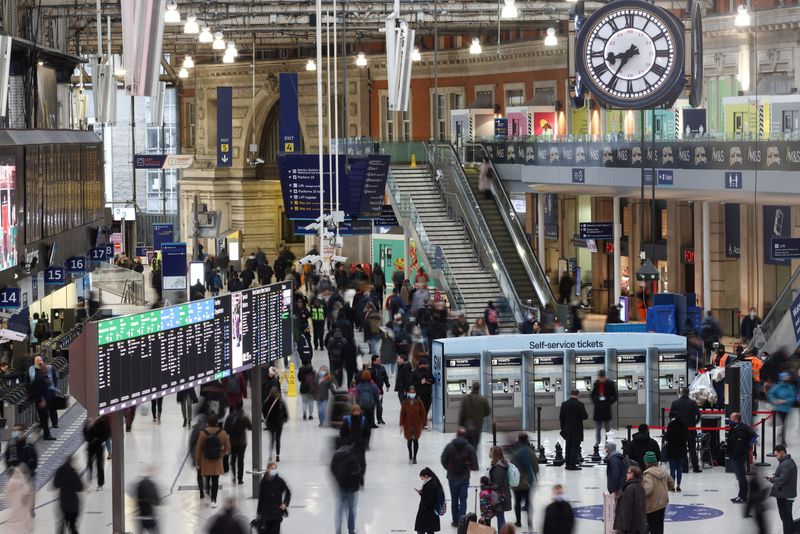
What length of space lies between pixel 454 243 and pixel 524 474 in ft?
77.8

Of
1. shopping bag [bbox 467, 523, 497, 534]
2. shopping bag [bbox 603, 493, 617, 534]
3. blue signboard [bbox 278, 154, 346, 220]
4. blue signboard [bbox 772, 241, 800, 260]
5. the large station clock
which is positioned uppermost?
the large station clock

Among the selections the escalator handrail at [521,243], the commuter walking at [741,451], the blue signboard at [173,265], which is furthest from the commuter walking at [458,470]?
the blue signboard at [173,265]

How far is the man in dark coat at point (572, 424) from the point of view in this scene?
23.5 meters

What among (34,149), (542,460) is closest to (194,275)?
(34,149)

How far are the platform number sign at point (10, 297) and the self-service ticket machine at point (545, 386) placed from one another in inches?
371

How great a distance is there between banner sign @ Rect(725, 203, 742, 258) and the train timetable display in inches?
882

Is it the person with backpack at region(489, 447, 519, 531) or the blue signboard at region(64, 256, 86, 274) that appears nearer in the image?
the person with backpack at region(489, 447, 519, 531)

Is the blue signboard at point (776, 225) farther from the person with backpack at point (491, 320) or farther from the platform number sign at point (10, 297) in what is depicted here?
the platform number sign at point (10, 297)

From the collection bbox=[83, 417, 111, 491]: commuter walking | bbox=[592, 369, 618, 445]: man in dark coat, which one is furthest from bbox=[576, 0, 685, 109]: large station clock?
bbox=[83, 417, 111, 491]: commuter walking

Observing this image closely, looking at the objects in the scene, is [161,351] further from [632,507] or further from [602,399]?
[602,399]

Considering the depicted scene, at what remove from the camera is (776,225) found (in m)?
39.2

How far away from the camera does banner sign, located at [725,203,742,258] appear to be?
136ft

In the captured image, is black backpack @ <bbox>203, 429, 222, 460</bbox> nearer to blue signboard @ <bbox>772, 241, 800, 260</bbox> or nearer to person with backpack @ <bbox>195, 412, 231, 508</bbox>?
person with backpack @ <bbox>195, 412, 231, 508</bbox>

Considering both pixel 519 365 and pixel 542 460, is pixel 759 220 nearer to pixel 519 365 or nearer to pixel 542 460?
pixel 519 365
